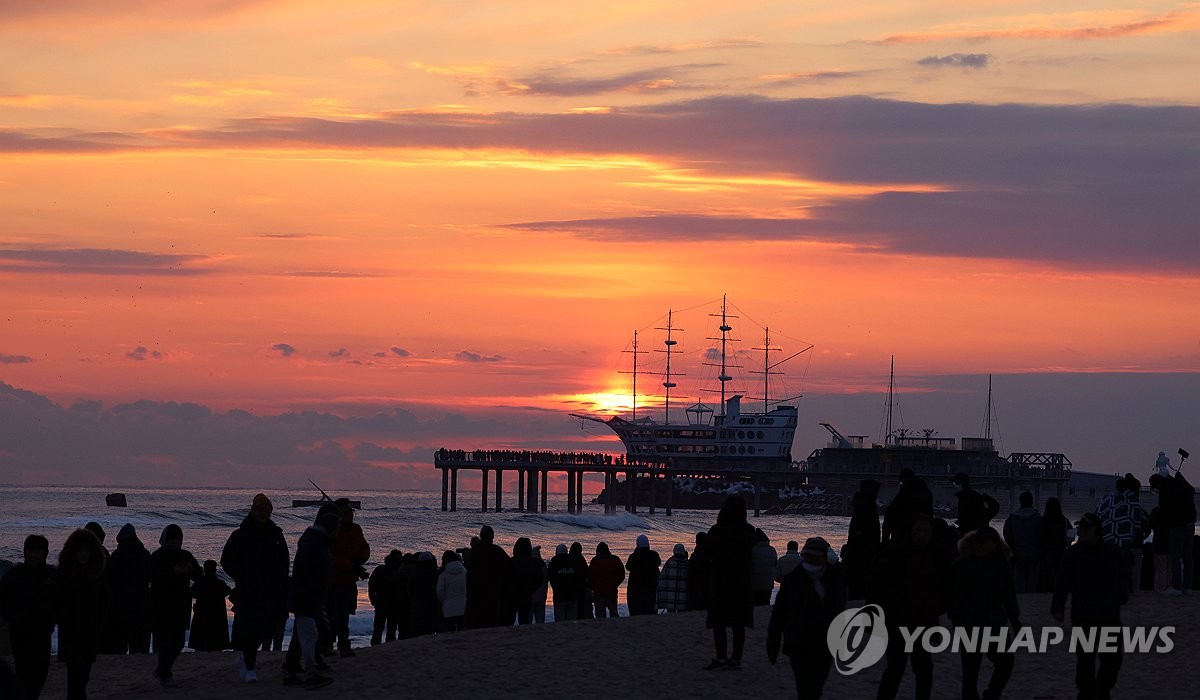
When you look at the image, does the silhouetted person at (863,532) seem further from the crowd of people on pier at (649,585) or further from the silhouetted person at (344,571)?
the silhouetted person at (344,571)

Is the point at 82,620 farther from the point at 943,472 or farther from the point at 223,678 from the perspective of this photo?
the point at 943,472

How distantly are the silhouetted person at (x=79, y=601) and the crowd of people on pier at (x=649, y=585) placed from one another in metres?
0.01

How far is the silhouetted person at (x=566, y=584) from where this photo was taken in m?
18.5

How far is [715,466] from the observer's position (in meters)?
134

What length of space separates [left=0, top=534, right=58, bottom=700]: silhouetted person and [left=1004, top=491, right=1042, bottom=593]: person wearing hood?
1131 cm

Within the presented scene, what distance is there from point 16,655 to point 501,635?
5.42m

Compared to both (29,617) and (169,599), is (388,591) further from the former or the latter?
(29,617)

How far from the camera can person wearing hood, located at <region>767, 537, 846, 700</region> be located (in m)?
10.4

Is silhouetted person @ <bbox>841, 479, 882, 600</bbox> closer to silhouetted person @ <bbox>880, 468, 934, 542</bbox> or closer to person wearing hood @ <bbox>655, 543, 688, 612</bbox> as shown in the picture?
silhouetted person @ <bbox>880, 468, 934, 542</bbox>

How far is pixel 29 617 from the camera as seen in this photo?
10.9m

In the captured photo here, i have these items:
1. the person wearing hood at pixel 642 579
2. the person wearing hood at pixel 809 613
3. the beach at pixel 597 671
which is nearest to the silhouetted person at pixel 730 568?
the beach at pixel 597 671

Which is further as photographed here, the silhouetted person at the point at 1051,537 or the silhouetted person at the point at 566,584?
the silhouetted person at the point at 566,584

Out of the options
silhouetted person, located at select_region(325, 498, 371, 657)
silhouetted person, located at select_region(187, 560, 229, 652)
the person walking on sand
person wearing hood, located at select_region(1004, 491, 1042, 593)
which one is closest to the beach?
silhouetted person, located at select_region(325, 498, 371, 657)

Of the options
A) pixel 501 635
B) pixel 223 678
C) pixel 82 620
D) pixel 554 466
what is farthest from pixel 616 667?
pixel 554 466
